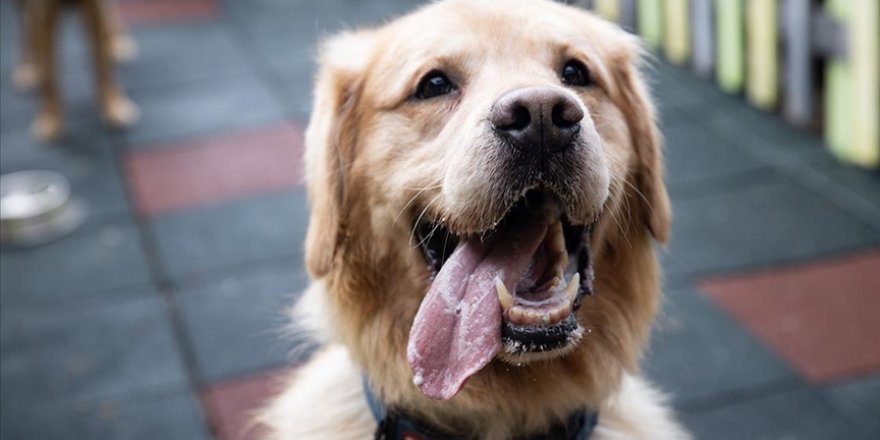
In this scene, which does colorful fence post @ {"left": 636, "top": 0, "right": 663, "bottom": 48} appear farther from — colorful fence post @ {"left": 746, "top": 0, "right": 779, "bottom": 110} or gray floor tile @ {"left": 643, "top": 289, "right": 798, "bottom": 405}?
gray floor tile @ {"left": 643, "top": 289, "right": 798, "bottom": 405}

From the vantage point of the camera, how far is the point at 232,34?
902 centimetres

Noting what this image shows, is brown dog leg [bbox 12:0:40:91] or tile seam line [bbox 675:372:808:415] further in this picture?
brown dog leg [bbox 12:0:40:91]

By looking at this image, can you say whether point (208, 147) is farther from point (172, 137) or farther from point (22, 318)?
point (22, 318)

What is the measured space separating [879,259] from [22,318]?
4223 millimetres

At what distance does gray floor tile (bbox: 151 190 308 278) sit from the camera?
5465mm

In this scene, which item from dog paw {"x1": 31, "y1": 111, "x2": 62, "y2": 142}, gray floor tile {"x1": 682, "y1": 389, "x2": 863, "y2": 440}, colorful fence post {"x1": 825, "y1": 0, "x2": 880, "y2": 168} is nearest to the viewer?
gray floor tile {"x1": 682, "y1": 389, "x2": 863, "y2": 440}

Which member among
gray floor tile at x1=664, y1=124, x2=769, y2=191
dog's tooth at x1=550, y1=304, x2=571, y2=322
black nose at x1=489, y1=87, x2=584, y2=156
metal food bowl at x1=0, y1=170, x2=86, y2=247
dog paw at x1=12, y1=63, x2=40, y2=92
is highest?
black nose at x1=489, y1=87, x2=584, y2=156

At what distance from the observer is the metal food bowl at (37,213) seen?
588 centimetres

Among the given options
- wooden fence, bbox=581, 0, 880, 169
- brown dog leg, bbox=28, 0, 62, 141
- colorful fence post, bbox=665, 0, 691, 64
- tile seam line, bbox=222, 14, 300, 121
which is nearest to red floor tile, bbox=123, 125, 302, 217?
tile seam line, bbox=222, 14, 300, 121

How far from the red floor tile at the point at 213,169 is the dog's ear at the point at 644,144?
11.9 ft

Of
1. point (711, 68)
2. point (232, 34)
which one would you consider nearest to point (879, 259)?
point (711, 68)

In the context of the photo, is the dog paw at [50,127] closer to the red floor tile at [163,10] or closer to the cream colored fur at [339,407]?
the red floor tile at [163,10]

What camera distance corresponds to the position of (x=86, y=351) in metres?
4.70

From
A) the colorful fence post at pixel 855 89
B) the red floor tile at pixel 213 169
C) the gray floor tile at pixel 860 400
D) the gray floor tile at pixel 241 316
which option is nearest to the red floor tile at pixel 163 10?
the red floor tile at pixel 213 169
